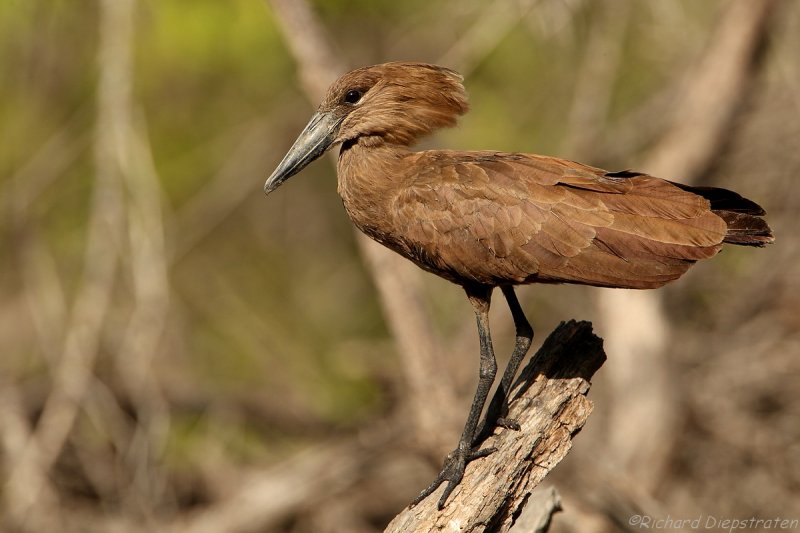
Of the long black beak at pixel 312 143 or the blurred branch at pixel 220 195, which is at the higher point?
the long black beak at pixel 312 143

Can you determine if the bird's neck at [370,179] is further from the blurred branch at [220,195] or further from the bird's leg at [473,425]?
the blurred branch at [220,195]

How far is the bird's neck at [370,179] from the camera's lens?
569 centimetres

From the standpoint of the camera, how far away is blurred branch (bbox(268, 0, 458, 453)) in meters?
8.77

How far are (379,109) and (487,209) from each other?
2.99ft

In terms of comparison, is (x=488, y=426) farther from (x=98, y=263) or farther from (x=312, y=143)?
(x=98, y=263)

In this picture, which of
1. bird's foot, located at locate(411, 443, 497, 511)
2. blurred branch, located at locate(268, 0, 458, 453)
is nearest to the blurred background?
blurred branch, located at locate(268, 0, 458, 453)

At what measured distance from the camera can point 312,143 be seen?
19.6ft

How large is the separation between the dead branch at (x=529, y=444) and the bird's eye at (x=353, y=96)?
5.16ft

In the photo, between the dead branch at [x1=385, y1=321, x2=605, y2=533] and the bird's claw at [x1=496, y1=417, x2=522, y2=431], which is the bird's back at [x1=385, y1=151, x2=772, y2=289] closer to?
the dead branch at [x1=385, y1=321, x2=605, y2=533]

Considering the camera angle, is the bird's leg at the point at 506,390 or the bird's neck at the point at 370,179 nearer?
the bird's leg at the point at 506,390

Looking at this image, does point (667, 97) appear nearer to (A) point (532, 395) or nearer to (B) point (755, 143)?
(B) point (755, 143)

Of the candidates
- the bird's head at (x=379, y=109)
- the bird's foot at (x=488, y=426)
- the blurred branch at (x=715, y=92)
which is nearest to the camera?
the bird's foot at (x=488, y=426)

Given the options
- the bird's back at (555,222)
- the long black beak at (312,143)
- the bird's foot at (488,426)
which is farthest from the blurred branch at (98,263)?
the bird's foot at (488,426)

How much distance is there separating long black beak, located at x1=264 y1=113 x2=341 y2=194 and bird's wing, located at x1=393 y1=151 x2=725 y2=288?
0.56 metres
